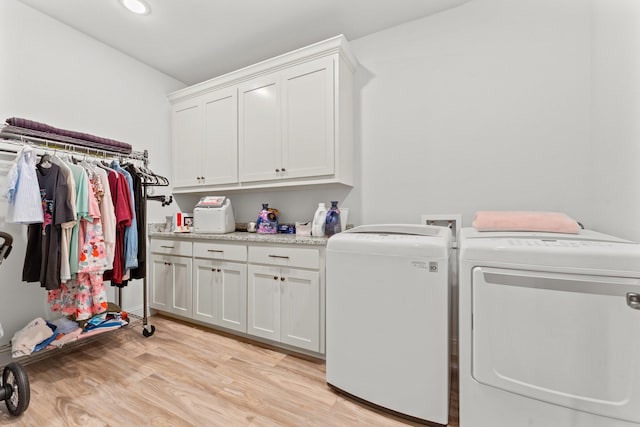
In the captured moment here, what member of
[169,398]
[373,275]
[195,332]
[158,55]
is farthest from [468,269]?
[158,55]

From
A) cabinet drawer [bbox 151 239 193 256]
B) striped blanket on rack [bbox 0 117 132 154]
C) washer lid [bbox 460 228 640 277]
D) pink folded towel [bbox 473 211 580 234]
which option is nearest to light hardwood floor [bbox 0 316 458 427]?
cabinet drawer [bbox 151 239 193 256]

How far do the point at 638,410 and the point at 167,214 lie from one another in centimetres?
351

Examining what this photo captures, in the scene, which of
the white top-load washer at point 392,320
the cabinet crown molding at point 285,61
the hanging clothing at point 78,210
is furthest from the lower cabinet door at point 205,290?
the cabinet crown molding at point 285,61

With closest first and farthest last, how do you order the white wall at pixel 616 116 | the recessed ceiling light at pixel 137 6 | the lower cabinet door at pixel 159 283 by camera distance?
the white wall at pixel 616 116 < the recessed ceiling light at pixel 137 6 < the lower cabinet door at pixel 159 283

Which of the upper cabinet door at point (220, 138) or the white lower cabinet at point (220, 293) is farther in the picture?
the upper cabinet door at point (220, 138)

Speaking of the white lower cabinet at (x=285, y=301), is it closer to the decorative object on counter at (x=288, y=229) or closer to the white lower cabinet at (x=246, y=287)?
the white lower cabinet at (x=246, y=287)

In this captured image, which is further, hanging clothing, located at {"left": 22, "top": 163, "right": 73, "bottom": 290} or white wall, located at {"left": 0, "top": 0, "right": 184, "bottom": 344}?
white wall, located at {"left": 0, "top": 0, "right": 184, "bottom": 344}

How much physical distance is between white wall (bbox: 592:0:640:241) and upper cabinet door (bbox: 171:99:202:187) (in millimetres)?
3063

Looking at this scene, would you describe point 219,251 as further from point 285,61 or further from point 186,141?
point 285,61

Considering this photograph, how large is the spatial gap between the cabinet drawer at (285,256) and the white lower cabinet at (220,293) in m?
0.17

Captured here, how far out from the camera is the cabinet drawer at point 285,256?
1.90 m

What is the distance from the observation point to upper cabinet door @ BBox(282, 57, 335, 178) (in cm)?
207

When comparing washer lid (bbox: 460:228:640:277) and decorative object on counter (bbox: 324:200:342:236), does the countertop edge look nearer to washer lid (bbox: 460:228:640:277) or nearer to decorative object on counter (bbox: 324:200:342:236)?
decorative object on counter (bbox: 324:200:342:236)

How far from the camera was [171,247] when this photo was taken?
101 inches
